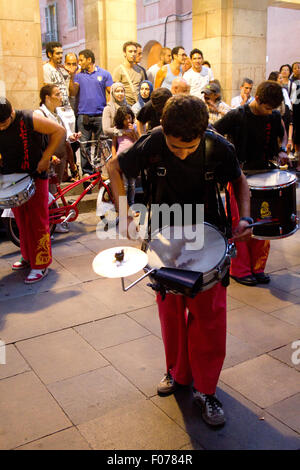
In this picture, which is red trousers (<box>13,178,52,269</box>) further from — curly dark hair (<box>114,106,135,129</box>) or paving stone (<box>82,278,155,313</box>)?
curly dark hair (<box>114,106,135,129</box>)

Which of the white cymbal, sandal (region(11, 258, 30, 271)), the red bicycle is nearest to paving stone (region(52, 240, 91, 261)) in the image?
the red bicycle

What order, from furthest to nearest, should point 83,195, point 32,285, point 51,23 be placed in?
point 51,23 → point 83,195 → point 32,285

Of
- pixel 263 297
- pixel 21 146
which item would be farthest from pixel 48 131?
pixel 263 297

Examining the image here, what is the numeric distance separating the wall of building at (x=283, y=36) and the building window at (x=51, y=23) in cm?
1395

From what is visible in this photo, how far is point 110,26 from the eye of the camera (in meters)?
10.3

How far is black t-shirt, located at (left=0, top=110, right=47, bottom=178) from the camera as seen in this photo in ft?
15.8

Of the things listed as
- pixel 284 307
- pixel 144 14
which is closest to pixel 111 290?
pixel 284 307

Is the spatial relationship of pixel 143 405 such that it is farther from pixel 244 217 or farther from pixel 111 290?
pixel 111 290

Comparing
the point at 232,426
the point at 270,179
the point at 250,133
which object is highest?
the point at 250,133

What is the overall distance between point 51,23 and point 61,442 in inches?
1245

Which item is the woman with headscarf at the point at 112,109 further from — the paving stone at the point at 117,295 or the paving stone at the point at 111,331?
the paving stone at the point at 111,331

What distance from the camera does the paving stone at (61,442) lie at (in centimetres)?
275

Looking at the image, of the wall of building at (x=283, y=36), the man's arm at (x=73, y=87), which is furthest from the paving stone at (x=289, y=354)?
the wall of building at (x=283, y=36)

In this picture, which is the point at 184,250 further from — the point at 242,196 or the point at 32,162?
the point at 32,162
